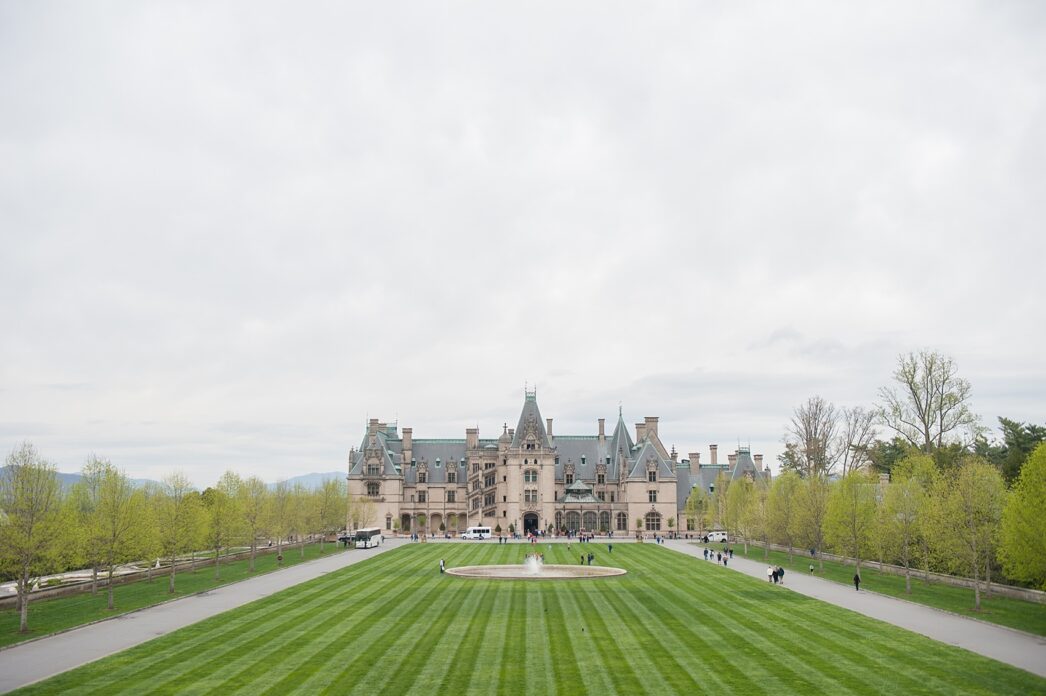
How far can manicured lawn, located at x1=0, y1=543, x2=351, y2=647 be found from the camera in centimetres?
3988

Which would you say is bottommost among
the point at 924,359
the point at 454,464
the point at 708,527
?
the point at 708,527

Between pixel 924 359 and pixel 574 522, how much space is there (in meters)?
65.7

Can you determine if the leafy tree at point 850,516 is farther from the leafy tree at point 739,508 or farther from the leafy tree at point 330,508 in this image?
the leafy tree at point 330,508

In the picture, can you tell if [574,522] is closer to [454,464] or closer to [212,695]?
[454,464]

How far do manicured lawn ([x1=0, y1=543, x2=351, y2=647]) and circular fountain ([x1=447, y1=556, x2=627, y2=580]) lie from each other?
17501mm

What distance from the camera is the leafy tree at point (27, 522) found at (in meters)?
40.6

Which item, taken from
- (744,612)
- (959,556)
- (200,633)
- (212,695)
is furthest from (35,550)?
(959,556)

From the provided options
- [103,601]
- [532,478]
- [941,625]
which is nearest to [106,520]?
[103,601]

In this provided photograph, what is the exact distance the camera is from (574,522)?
12619cm

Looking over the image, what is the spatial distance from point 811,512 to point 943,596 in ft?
62.4

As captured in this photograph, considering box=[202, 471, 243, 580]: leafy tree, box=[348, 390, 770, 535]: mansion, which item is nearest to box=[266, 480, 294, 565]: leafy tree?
box=[202, 471, 243, 580]: leafy tree

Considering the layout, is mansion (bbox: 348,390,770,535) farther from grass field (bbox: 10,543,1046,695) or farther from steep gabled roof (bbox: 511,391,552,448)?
grass field (bbox: 10,543,1046,695)

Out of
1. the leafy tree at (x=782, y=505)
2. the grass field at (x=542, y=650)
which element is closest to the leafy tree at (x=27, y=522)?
the grass field at (x=542, y=650)

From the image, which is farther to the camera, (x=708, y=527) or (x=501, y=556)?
(x=708, y=527)
